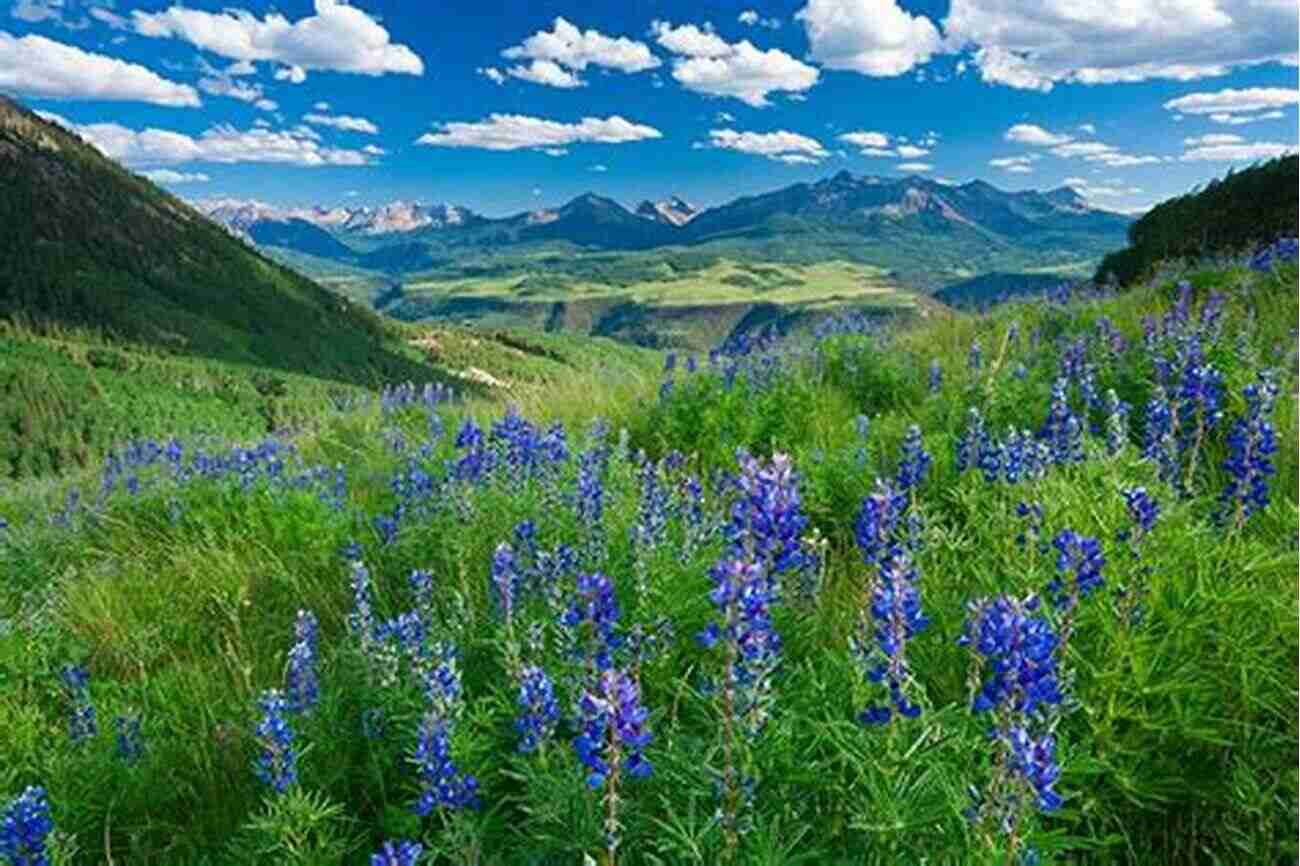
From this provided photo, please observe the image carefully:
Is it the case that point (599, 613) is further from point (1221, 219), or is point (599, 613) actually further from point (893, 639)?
point (1221, 219)

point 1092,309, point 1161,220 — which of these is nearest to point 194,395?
point 1161,220

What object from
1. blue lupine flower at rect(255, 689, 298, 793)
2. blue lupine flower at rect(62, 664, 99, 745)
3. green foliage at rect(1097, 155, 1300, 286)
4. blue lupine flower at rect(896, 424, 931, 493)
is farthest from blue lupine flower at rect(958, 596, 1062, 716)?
green foliage at rect(1097, 155, 1300, 286)

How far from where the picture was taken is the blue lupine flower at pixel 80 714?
3885 millimetres

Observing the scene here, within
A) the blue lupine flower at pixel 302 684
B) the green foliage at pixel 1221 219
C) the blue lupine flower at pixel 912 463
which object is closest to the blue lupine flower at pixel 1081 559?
the blue lupine flower at pixel 912 463

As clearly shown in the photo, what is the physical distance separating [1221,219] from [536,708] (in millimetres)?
22819

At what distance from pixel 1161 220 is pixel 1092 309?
20.0 meters

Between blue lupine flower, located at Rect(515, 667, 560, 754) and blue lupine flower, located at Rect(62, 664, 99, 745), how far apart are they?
85.6 inches

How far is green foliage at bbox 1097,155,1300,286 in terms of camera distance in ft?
60.0

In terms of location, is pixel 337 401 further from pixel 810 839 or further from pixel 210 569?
pixel 810 839

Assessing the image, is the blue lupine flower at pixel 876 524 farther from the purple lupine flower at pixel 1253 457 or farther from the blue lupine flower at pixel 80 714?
the blue lupine flower at pixel 80 714

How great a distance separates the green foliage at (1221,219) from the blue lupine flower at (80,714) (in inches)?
631

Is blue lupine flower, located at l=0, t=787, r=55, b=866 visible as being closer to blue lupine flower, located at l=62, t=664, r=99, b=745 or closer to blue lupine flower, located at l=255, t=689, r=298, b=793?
blue lupine flower, located at l=255, t=689, r=298, b=793

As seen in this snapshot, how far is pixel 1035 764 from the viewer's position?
6.29 ft

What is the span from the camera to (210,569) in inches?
227
